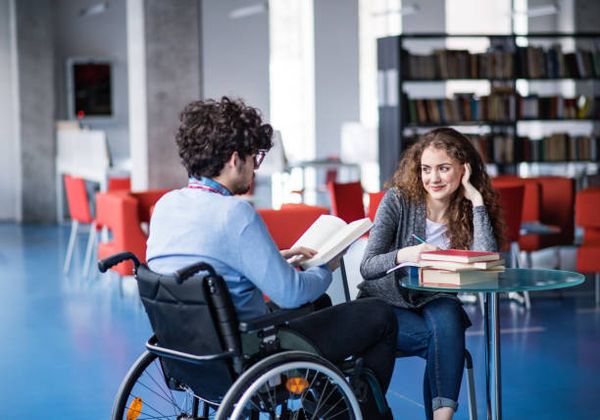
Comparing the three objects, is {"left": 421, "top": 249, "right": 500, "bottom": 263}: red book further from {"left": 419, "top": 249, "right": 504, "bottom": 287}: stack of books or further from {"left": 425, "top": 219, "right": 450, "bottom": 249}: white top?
{"left": 425, "top": 219, "right": 450, "bottom": 249}: white top

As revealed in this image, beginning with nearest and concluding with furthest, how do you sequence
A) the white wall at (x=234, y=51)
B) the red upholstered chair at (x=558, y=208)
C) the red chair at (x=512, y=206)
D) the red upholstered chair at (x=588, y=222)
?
the red chair at (x=512, y=206) → the red upholstered chair at (x=588, y=222) → the red upholstered chair at (x=558, y=208) → the white wall at (x=234, y=51)

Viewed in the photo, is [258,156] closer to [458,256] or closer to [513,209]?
[458,256]

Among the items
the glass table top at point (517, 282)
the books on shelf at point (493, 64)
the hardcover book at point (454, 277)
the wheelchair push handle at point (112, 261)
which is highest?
the books on shelf at point (493, 64)

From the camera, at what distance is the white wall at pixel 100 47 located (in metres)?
16.5

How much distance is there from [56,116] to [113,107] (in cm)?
110

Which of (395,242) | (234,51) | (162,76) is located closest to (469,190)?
(395,242)

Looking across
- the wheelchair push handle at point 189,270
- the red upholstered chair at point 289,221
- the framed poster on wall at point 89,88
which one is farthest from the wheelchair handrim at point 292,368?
the framed poster on wall at point 89,88

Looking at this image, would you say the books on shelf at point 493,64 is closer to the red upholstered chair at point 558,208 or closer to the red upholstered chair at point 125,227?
the red upholstered chair at point 558,208

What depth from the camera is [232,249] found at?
3078 millimetres

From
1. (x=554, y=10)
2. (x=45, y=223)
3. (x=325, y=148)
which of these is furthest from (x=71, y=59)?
(x=554, y=10)

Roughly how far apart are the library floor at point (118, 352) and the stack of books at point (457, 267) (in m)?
1.24

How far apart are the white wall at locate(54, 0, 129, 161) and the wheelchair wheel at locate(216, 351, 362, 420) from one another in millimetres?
13231

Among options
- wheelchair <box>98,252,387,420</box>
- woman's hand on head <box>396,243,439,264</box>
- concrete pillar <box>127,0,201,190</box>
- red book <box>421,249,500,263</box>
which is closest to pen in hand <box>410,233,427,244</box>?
woman's hand on head <box>396,243,439,264</box>

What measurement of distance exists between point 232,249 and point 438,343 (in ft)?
3.36
